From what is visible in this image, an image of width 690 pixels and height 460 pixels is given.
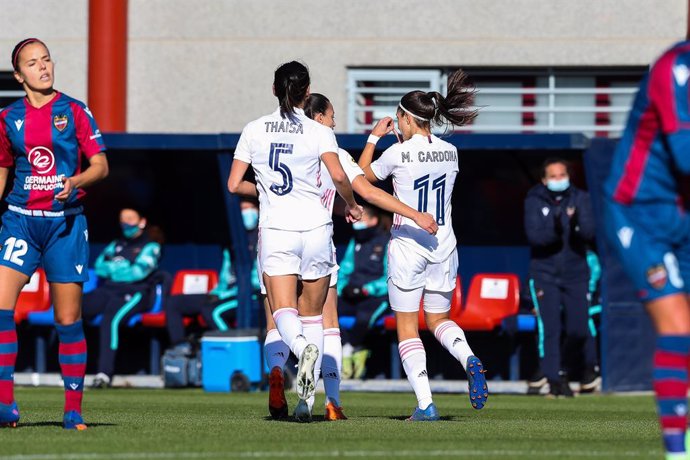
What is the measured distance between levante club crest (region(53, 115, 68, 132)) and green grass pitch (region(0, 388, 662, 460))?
5.10 feet

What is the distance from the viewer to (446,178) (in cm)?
887

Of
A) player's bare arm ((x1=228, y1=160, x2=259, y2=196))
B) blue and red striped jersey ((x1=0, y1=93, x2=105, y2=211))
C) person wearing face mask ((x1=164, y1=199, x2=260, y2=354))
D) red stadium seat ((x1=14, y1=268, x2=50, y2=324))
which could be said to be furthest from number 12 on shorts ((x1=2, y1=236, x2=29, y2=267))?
red stadium seat ((x1=14, y1=268, x2=50, y2=324))

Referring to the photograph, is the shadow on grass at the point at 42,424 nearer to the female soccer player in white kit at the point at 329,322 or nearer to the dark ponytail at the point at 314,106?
the female soccer player in white kit at the point at 329,322

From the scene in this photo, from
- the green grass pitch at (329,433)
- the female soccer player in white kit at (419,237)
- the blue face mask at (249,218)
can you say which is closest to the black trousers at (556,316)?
the green grass pitch at (329,433)

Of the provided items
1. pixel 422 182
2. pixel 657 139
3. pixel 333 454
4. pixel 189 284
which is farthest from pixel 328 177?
pixel 189 284

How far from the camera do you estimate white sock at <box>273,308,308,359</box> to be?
791 cm

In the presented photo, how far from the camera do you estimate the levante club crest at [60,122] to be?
7422 millimetres

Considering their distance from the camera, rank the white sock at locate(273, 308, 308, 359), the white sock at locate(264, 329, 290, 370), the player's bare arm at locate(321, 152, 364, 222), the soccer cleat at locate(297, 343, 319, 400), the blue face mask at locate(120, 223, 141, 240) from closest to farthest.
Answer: the soccer cleat at locate(297, 343, 319, 400) < the white sock at locate(273, 308, 308, 359) < the player's bare arm at locate(321, 152, 364, 222) < the white sock at locate(264, 329, 290, 370) < the blue face mask at locate(120, 223, 141, 240)

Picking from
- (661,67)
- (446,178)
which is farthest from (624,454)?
(446,178)

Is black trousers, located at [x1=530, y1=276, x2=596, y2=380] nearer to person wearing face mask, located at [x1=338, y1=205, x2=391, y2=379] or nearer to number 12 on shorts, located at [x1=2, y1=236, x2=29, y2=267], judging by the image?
person wearing face mask, located at [x1=338, y1=205, x2=391, y2=379]

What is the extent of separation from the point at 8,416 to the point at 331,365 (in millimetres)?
2005

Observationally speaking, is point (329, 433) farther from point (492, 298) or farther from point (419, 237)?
point (492, 298)

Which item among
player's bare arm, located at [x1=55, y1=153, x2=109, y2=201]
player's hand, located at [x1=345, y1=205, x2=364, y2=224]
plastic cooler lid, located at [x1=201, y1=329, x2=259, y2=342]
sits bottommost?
plastic cooler lid, located at [x1=201, y1=329, x2=259, y2=342]

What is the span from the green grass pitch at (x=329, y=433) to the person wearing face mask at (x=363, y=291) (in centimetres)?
259
